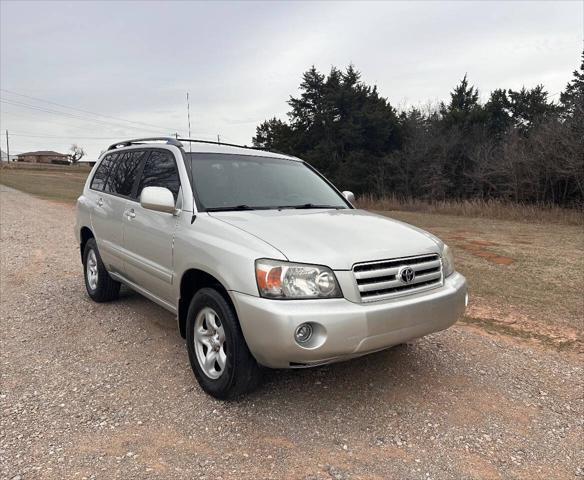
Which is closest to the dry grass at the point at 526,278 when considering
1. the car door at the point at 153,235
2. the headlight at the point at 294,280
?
the headlight at the point at 294,280

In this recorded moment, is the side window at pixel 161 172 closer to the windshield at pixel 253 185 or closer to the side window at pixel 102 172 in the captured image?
the windshield at pixel 253 185

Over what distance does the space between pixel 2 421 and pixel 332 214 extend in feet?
9.01

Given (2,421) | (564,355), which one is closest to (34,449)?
(2,421)

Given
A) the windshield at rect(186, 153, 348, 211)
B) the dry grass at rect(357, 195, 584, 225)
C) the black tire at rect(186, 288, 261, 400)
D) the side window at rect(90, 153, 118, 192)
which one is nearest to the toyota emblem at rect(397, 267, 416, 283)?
the black tire at rect(186, 288, 261, 400)

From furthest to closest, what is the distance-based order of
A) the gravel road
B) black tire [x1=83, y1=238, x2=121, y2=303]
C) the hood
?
black tire [x1=83, y1=238, x2=121, y2=303]
the hood
the gravel road

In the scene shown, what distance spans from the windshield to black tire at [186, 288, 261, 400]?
779 mm

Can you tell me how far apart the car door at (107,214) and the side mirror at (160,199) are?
1.09 m

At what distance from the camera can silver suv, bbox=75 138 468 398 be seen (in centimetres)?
275

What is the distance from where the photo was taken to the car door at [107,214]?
4.65 meters

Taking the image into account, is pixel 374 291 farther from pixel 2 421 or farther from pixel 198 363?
pixel 2 421

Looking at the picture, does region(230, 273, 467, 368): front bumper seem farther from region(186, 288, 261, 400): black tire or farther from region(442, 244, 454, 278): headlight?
region(442, 244, 454, 278): headlight

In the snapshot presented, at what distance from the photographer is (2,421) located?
2.97 meters

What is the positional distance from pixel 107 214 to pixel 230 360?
2717mm

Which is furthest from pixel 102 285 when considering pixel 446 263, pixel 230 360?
pixel 446 263
